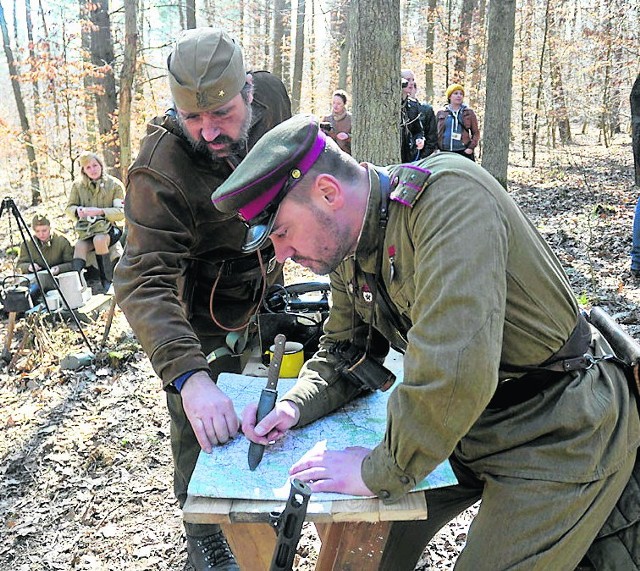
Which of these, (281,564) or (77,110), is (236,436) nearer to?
(281,564)

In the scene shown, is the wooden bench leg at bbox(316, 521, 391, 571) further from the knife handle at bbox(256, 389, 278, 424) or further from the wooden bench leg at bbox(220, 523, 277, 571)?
the knife handle at bbox(256, 389, 278, 424)

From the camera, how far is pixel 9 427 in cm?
448

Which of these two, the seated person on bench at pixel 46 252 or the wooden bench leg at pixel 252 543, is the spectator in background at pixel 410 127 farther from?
the wooden bench leg at pixel 252 543

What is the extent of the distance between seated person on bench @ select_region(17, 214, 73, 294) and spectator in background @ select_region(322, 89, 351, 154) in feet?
14.0

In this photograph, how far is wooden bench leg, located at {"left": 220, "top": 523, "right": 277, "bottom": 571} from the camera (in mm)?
1895

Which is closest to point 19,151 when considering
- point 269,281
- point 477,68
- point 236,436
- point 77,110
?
point 77,110

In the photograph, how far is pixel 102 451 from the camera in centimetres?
399

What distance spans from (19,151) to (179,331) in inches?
625

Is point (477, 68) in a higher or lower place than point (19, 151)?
higher

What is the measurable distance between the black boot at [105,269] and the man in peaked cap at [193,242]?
587 cm

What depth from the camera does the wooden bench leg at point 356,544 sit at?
66.7 inches

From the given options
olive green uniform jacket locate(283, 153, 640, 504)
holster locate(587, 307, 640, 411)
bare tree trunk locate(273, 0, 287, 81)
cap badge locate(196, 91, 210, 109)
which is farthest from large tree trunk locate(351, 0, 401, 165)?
bare tree trunk locate(273, 0, 287, 81)

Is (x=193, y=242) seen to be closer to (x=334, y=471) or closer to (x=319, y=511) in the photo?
(x=334, y=471)

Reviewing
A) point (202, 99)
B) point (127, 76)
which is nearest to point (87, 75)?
point (127, 76)
